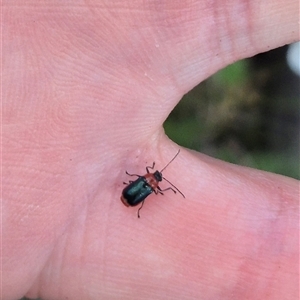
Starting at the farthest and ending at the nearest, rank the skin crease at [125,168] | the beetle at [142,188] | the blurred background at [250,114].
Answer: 1. the blurred background at [250,114]
2. the beetle at [142,188]
3. the skin crease at [125,168]

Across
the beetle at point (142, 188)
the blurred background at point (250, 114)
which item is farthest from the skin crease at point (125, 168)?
the blurred background at point (250, 114)

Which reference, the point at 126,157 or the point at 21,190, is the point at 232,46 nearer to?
the point at 126,157

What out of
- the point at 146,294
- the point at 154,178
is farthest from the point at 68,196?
the point at 146,294

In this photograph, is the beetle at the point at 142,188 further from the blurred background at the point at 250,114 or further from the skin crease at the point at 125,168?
the blurred background at the point at 250,114

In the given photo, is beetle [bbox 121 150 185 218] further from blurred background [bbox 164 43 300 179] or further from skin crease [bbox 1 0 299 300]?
blurred background [bbox 164 43 300 179]

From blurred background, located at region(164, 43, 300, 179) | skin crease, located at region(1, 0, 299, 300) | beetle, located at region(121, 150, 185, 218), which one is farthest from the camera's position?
blurred background, located at region(164, 43, 300, 179)

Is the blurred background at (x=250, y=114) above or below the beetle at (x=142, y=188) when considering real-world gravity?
below

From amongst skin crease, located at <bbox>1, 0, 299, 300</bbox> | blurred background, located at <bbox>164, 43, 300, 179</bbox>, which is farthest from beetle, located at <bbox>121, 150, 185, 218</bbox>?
blurred background, located at <bbox>164, 43, 300, 179</bbox>
